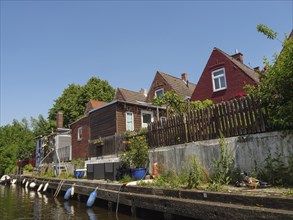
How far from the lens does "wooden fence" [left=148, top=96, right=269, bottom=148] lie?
29.7 feet

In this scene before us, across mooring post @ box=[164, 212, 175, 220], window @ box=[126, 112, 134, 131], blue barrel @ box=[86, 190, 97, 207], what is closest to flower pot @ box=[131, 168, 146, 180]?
blue barrel @ box=[86, 190, 97, 207]

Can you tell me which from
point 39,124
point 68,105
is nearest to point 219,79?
point 68,105

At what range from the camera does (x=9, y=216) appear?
1230 cm

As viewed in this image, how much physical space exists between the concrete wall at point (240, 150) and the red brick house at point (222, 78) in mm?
11435

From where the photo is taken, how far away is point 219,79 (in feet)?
76.3

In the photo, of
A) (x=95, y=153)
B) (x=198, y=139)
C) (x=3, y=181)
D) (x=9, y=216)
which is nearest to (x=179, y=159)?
(x=198, y=139)

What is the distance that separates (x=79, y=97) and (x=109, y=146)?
32.9 metres

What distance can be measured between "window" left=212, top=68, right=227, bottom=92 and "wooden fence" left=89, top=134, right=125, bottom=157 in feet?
34.9

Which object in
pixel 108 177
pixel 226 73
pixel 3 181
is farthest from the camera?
pixel 3 181

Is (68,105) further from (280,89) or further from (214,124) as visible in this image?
(280,89)

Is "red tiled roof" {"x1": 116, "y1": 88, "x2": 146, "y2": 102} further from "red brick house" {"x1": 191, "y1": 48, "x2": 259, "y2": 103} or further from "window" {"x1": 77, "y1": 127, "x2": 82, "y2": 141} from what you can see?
"red brick house" {"x1": 191, "y1": 48, "x2": 259, "y2": 103}

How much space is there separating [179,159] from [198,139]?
128cm

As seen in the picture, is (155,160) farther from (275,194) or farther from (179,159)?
(275,194)

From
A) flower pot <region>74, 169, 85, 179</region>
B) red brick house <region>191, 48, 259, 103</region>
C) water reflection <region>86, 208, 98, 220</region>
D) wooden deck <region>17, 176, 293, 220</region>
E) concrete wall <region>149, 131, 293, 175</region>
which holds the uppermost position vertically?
red brick house <region>191, 48, 259, 103</region>
